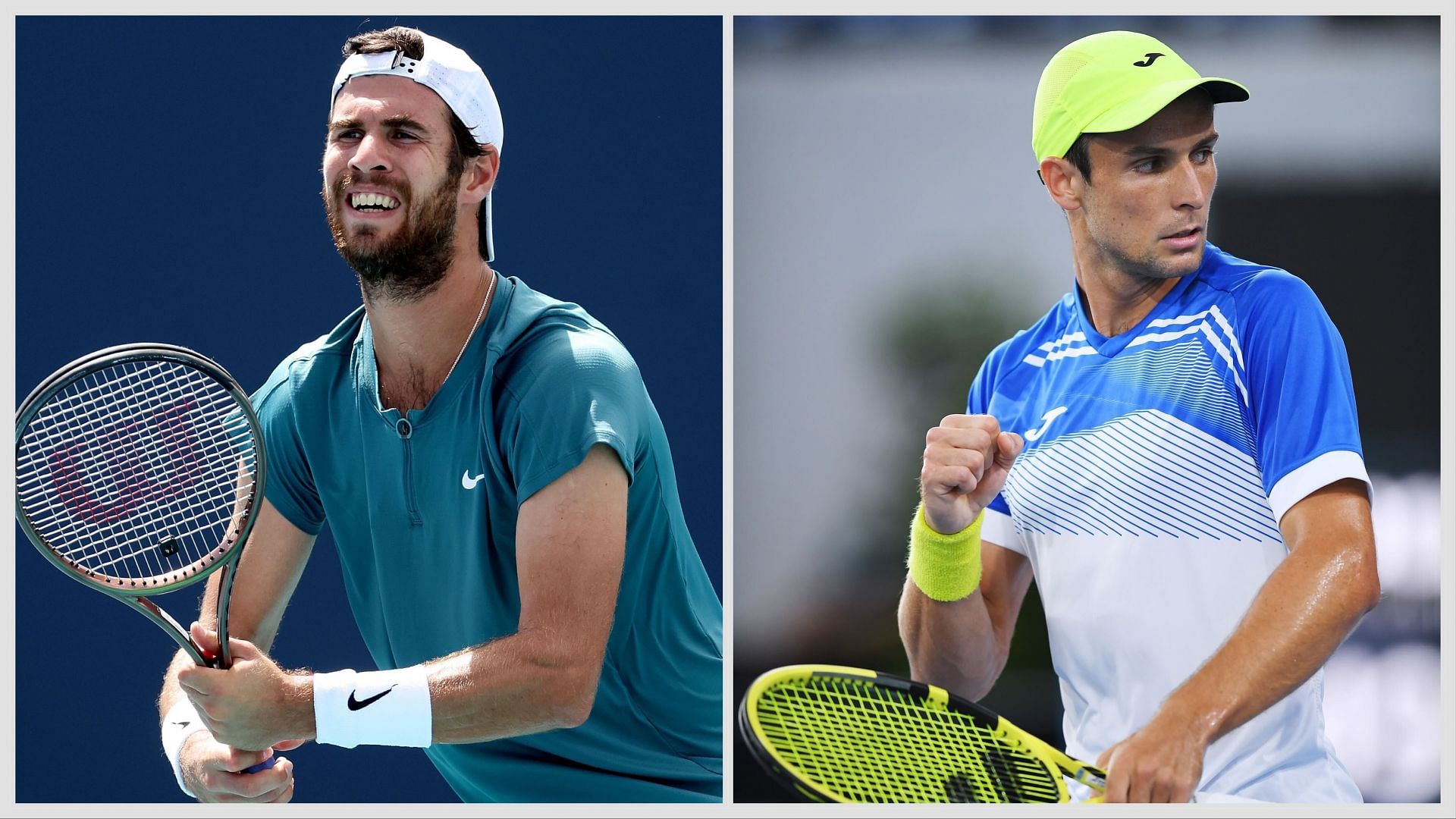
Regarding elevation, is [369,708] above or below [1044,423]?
below

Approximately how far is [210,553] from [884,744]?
1.09 metres

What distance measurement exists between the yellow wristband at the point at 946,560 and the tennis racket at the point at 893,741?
0.40 meters

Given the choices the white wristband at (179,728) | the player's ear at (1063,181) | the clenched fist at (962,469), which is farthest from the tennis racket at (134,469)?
the player's ear at (1063,181)

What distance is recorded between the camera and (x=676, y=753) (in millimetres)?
2873

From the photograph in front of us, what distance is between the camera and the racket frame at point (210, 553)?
8.11ft

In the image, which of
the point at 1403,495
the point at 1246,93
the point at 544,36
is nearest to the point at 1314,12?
the point at 1246,93

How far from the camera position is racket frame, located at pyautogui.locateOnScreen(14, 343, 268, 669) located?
2471 mm

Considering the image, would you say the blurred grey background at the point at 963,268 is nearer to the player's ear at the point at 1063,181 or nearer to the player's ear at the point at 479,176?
the player's ear at the point at 1063,181

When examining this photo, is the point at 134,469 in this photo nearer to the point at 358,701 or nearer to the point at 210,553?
the point at 210,553

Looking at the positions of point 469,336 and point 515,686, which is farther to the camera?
point 469,336

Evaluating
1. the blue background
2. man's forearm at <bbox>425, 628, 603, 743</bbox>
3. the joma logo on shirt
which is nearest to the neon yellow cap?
the joma logo on shirt

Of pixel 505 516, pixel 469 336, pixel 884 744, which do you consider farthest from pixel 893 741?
pixel 469 336

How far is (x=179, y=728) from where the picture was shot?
2713mm

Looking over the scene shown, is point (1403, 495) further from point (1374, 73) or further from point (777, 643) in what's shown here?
point (777, 643)
